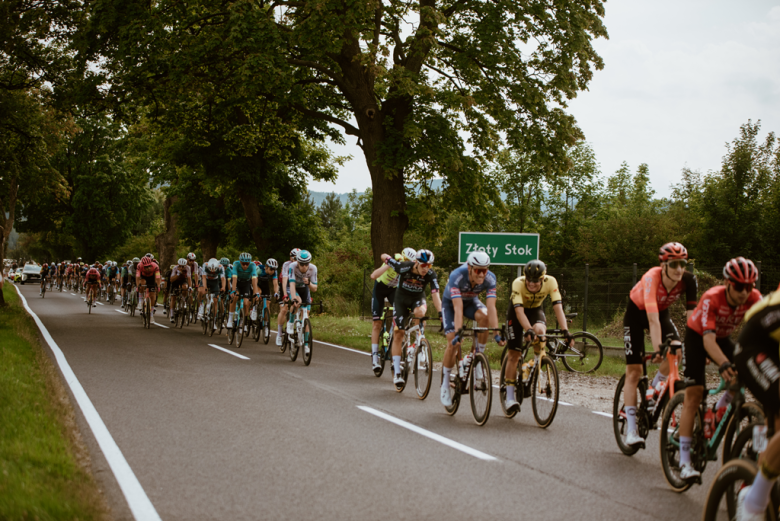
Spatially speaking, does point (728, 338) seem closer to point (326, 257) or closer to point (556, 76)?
point (556, 76)

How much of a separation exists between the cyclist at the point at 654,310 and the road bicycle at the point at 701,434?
0.48 meters

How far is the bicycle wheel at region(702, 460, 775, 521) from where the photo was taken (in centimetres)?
375

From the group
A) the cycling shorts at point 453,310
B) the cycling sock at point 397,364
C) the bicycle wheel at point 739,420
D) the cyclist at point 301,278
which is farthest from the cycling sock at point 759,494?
the cyclist at point 301,278

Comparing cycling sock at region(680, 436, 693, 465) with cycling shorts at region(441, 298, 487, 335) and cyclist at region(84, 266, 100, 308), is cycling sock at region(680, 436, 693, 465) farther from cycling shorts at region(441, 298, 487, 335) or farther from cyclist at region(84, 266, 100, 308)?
cyclist at region(84, 266, 100, 308)

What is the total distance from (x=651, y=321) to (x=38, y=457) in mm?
4857

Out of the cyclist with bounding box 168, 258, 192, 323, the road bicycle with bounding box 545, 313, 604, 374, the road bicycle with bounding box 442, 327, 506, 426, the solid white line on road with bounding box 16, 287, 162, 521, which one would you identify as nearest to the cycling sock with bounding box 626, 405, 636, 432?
the road bicycle with bounding box 442, 327, 506, 426

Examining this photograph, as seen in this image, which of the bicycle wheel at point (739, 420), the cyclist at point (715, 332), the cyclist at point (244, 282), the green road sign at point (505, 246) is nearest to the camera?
the bicycle wheel at point (739, 420)

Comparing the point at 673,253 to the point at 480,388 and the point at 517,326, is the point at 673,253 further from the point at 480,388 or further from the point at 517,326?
the point at 480,388

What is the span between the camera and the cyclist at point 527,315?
831 cm

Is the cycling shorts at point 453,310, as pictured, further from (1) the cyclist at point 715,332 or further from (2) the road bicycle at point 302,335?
(2) the road bicycle at point 302,335

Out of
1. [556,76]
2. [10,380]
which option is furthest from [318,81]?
[10,380]

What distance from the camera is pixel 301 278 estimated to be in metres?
13.9

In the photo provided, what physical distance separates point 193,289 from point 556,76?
459 inches

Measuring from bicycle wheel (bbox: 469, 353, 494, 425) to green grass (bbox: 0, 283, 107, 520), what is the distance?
411 centimetres
